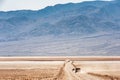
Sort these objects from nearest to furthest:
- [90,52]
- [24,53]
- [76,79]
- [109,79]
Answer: [76,79]
[109,79]
[90,52]
[24,53]

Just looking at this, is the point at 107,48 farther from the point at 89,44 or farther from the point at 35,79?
the point at 35,79

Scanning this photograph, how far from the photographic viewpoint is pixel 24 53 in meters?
193

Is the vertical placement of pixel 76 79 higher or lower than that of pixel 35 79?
lower

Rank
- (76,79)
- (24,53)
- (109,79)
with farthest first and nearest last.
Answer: (24,53)
(109,79)
(76,79)

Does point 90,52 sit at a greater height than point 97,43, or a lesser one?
lesser

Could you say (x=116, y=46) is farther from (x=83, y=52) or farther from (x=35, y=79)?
(x=35, y=79)

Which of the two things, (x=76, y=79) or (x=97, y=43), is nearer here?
(x=76, y=79)

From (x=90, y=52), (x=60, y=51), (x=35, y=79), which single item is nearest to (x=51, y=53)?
(x=60, y=51)

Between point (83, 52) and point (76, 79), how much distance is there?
508 feet

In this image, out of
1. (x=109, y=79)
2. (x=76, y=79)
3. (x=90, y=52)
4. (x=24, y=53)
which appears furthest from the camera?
(x=24, y=53)

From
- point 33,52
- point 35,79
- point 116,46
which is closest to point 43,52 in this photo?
point 33,52

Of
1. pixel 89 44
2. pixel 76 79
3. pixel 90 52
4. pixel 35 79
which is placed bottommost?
pixel 76 79

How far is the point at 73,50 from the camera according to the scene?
190625 millimetres

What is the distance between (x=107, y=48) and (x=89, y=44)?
60.1 ft
